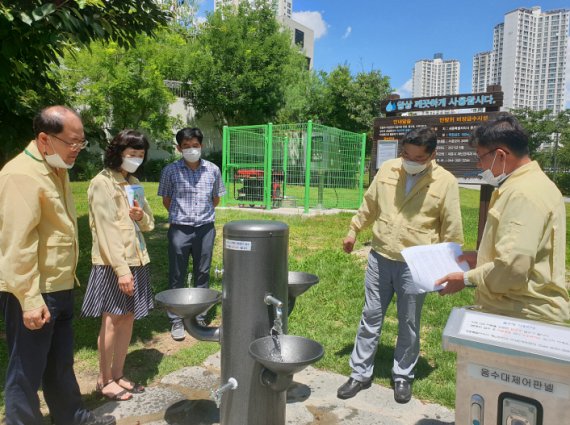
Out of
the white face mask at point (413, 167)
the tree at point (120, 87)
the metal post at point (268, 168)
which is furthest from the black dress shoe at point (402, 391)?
the tree at point (120, 87)

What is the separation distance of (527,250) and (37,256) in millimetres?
2359

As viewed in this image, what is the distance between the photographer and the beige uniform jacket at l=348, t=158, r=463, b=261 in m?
3.25

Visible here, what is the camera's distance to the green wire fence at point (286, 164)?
38.5 feet

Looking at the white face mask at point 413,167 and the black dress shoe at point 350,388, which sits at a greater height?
the white face mask at point 413,167

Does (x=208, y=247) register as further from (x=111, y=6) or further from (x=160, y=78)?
(x=160, y=78)

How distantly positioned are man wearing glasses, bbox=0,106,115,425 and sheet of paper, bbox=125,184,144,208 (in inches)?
24.8

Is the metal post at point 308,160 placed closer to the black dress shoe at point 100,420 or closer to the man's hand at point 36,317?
the black dress shoe at point 100,420

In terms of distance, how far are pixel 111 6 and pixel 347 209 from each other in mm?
9225

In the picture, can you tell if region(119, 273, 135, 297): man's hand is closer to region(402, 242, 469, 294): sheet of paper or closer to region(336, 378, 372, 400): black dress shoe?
region(336, 378, 372, 400): black dress shoe

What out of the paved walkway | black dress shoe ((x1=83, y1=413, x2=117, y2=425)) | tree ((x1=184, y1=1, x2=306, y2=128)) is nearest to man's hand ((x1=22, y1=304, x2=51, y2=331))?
black dress shoe ((x1=83, y1=413, x2=117, y2=425))

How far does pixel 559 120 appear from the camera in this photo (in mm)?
36500

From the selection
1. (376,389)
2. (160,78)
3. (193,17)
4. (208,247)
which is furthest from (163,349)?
(193,17)

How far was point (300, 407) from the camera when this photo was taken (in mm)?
3250

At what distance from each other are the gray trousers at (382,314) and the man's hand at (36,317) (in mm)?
2141
